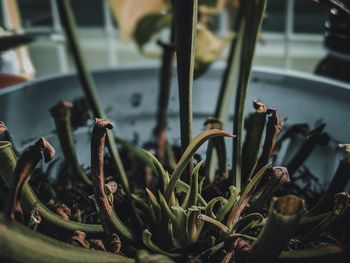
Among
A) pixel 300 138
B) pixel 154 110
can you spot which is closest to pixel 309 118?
pixel 300 138

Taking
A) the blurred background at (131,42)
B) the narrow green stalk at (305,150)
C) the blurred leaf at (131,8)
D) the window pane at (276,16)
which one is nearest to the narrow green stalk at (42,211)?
the narrow green stalk at (305,150)

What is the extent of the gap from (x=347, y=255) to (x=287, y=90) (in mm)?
142

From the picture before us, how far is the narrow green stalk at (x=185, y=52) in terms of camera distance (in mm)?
152

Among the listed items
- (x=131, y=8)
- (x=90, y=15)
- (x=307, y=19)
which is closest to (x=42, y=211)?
(x=131, y=8)

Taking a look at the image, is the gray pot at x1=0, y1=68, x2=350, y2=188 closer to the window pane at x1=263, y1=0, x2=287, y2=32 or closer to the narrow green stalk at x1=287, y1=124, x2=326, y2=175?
the narrow green stalk at x1=287, y1=124, x2=326, y2=175

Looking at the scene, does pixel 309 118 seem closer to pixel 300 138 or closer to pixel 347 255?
pixel 300 138

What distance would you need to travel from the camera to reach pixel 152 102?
0.33m

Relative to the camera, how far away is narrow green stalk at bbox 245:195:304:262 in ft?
0.42

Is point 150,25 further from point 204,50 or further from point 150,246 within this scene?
point 150,246

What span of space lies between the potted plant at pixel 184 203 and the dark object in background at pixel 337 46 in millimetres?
71

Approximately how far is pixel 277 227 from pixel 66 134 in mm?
145

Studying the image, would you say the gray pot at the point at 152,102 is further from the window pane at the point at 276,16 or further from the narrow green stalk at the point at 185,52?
the window pane at the point at 276,16

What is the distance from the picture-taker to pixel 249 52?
215mm

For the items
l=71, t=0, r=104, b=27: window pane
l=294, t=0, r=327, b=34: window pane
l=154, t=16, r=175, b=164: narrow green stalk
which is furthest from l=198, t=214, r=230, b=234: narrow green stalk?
l=71, t=0, r=104, b=27: window pane
